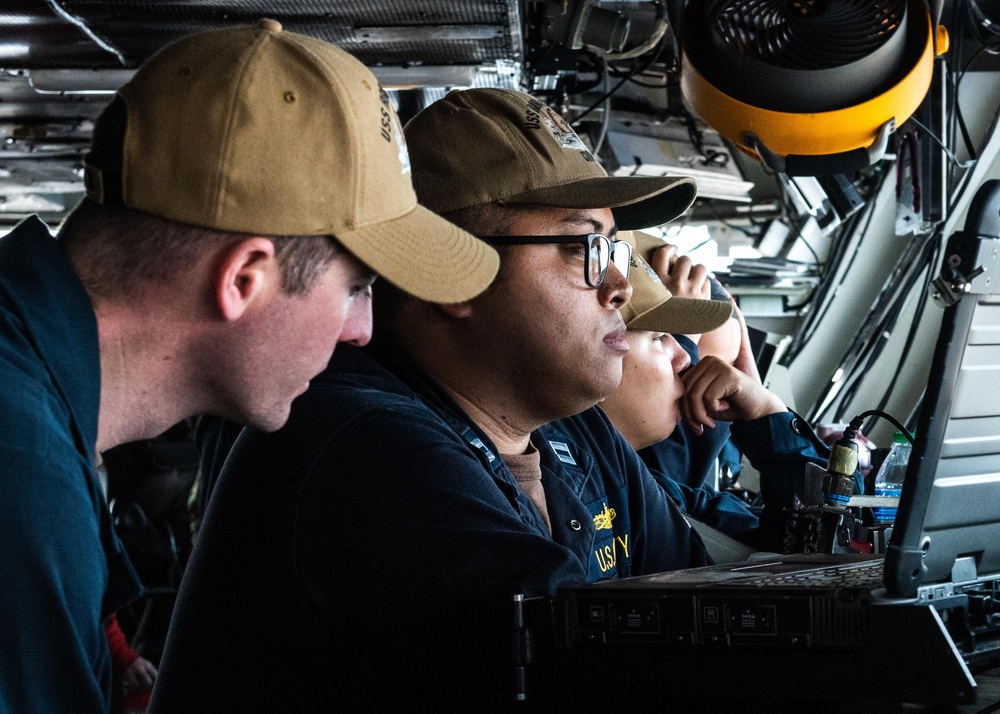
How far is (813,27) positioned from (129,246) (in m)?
1.28

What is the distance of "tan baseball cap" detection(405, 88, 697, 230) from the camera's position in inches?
61.1

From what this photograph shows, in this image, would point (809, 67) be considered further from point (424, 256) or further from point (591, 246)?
point (424, 256)

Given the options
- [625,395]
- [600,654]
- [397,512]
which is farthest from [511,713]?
[625,395]

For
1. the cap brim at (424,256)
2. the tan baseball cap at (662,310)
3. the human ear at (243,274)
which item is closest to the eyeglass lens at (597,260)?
the cap brim at (424,256)

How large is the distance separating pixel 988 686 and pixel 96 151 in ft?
3.13

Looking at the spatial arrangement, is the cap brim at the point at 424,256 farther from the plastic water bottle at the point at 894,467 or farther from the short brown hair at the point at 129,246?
the plastic water bottle at the point at 894,467

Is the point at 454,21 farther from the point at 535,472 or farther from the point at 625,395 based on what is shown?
the point at 535,472

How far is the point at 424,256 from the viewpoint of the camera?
3.68ft

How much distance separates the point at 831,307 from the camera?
3.84 metres

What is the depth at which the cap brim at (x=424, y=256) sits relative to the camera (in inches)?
41.8

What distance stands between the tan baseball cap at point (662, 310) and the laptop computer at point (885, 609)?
3.64 feet

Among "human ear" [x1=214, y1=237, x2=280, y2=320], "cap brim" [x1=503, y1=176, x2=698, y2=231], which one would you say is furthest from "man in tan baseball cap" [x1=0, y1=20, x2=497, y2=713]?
"cap brim" [x1=503, y1=176, x2=698, y2=231]

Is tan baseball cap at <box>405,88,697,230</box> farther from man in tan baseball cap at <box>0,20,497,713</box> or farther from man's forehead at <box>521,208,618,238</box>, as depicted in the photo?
man in tan baseball cap at <box>0,20,497,713</box>

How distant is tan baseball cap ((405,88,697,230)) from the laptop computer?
690mm
